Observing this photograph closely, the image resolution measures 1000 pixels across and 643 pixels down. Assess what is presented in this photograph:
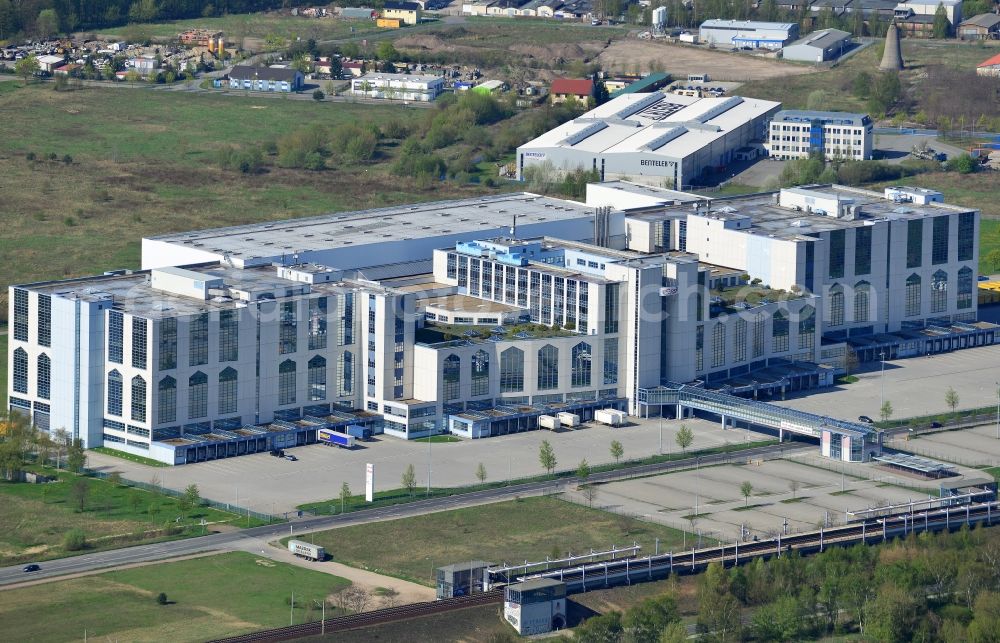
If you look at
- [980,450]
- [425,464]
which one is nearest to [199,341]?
[425,464]

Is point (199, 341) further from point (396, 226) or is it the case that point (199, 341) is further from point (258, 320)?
point (396, 226)

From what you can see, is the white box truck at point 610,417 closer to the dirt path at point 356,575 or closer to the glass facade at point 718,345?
the glass facade at point 718,345

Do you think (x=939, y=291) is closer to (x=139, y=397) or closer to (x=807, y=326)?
(x=807, y=326)

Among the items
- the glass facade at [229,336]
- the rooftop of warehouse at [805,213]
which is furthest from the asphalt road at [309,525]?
the rooftop of warehouse at [805,213]

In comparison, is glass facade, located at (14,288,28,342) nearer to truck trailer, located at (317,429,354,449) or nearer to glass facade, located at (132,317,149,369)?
glass facade, located at (132,317,149,369)

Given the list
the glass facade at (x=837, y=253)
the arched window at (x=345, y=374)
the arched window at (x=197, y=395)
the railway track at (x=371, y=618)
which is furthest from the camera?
the glass facade at (x=837, y=253)

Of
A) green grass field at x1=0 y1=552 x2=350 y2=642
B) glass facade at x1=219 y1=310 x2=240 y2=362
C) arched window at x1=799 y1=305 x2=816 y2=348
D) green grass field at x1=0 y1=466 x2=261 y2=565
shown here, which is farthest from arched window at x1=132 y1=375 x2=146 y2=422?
arched window at x1=799 y1=305 x2=816 y2=348
